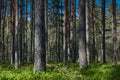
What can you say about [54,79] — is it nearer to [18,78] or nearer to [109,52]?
[18,78]

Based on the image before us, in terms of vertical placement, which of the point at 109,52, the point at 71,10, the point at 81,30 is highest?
the point at 71,10

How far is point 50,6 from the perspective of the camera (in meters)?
49.1

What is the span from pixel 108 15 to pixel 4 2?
83.1ft

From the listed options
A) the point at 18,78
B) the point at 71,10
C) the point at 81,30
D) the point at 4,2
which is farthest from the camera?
the point at 4,2

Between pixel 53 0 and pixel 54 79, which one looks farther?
pixel 53 0

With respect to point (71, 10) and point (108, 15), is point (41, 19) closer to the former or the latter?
point (71, 10)

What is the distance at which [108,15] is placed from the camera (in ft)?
198

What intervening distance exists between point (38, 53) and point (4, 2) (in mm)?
33052

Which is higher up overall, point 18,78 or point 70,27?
point 70,27

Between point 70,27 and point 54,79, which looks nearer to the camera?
point 54,79

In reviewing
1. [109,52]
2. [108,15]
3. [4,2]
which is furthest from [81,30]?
[109,52]

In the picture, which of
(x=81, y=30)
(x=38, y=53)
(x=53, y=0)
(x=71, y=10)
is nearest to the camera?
(x=38, y=53)

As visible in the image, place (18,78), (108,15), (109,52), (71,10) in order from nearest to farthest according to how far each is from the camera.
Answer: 1. (18,78)
2. (71,10)
3. (108,15)
4. (109,52)

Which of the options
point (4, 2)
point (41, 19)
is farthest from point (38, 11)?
point (4, 2)
